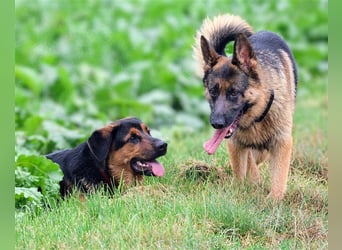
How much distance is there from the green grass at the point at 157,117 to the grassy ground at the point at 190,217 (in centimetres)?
1

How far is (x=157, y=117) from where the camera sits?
1400 centimetres

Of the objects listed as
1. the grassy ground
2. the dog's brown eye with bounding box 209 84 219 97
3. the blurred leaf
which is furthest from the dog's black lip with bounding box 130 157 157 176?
the blurred leaf

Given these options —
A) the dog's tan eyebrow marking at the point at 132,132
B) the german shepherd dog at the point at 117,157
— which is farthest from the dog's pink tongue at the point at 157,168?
the dog's tan eyebrow marking at the point at 132,132

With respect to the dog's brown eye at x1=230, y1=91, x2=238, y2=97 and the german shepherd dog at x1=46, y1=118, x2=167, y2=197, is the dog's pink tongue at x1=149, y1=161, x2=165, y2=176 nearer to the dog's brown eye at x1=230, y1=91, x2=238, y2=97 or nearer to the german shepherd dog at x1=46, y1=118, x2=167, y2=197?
the german shepherd dog at x1=46, y1=118, x2=167, y2=197

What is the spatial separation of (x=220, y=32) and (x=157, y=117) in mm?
6676

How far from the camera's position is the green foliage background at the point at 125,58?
13.5 m

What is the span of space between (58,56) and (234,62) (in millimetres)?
10007

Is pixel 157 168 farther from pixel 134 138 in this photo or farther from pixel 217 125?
pixel 217 125

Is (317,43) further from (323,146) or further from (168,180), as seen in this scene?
(168,180)

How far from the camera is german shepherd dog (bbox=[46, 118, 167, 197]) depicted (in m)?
7.20

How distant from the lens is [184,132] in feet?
42.5

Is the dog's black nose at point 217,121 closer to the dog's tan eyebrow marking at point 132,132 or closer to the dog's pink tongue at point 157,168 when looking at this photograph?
the dog's pink tongue at point 157,168

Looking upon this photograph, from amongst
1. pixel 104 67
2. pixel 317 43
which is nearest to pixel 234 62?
pixel 104 67

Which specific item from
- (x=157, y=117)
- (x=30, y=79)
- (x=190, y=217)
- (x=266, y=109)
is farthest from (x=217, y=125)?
(x=30, y=79)
